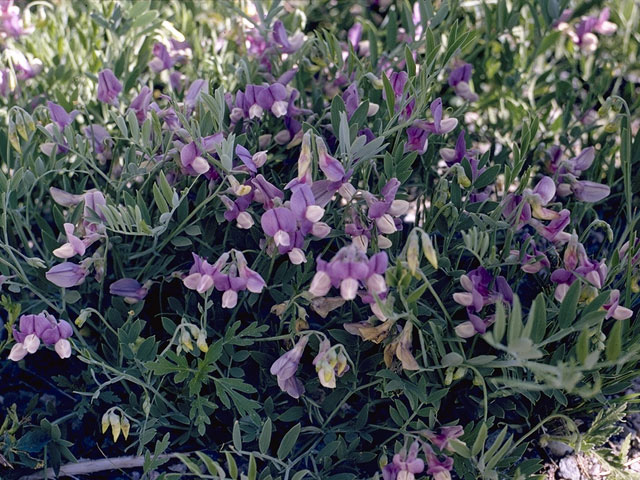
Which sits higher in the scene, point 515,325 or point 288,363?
point 515,325

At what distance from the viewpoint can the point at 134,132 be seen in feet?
5.28

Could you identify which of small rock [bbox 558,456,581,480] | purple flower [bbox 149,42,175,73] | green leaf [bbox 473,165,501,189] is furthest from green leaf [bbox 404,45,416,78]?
small rock [bbox 558,456,581,480]

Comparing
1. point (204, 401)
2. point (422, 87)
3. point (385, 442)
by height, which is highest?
point (422, 87)

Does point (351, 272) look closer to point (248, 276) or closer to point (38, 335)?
point (248, 276)

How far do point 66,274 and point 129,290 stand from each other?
171 millimetres

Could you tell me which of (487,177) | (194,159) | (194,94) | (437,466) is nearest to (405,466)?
(437,466)

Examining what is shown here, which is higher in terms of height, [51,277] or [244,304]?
[51,277]

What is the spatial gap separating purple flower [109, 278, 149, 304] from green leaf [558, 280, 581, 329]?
2.95 feet

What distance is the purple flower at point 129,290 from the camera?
1.69 metres

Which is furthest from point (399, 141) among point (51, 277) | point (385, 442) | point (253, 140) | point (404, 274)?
point (51, 277)

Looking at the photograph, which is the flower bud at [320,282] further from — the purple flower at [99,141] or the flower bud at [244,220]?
the purple flower at [99,141]

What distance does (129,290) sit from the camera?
5.57ft

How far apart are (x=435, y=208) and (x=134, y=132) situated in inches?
26.6

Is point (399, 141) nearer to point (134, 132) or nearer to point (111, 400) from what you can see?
point (134, 132)
